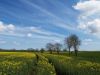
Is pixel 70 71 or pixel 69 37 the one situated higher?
pixel 69 37

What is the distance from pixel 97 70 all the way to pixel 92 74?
1.37ft

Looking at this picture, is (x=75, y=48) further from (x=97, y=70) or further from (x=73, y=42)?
(x=97, y=70)

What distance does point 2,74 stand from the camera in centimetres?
1243

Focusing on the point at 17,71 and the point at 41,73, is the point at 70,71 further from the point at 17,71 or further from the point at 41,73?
the point at 17,71

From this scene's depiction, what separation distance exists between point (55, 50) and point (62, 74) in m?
148

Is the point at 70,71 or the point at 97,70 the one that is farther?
the point at 70,71

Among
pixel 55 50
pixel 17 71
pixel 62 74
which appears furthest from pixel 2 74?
pixel 55 50

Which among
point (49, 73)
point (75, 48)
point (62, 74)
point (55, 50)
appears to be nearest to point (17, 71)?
point (49, 73)

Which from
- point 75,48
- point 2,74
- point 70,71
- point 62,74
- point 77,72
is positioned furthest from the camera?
point 75,48

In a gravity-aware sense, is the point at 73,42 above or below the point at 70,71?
above

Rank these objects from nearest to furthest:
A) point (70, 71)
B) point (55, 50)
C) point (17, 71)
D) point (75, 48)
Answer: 1. point (17, 71)
2. point (70, 71)
3. point (75, 48)
4. point (55, 50)

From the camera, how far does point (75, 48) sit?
113562mm

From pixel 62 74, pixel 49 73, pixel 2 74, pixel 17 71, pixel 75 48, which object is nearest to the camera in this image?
pixel 2 74

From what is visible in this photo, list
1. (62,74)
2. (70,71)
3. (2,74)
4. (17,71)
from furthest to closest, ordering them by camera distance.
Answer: (62,74)
(70,71)
(17,71)
(2,74)
